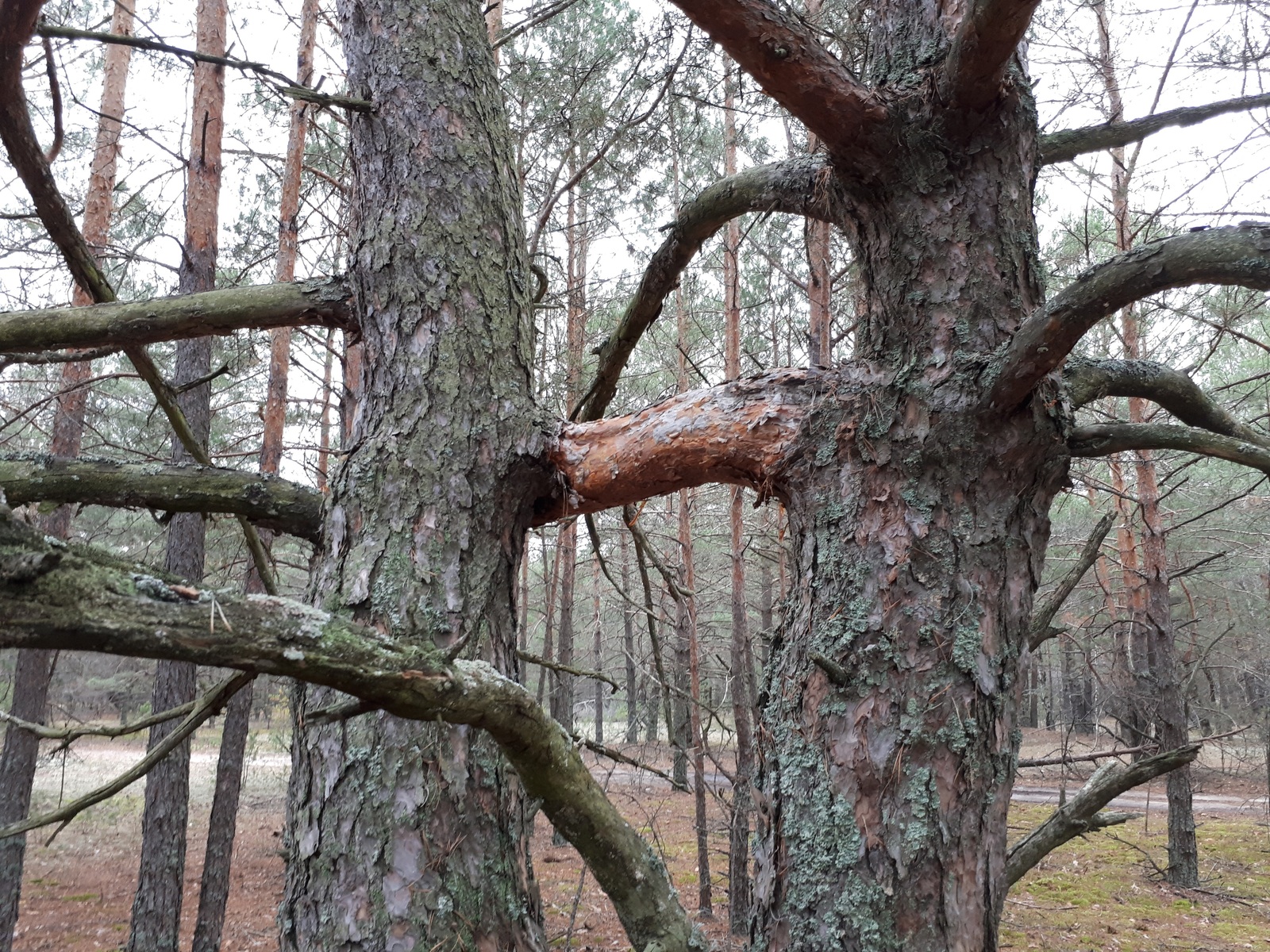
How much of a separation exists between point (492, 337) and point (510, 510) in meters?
0.48

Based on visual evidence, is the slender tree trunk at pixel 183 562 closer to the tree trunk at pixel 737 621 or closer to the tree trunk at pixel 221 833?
the tree trunk at pixel 221 833

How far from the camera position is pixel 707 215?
2416 millimetres

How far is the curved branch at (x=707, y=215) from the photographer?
2180mm

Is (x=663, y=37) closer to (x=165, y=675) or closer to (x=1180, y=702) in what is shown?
(x=165, y=675)

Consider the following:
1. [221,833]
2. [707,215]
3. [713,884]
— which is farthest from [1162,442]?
[713,884]

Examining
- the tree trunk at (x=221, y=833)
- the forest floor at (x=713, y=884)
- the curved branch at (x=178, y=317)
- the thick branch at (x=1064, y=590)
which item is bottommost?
the forest floor at (x=713, y=884)

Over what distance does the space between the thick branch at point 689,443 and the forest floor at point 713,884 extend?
269cm

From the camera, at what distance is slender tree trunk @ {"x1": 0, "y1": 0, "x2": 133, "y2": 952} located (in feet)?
22.7

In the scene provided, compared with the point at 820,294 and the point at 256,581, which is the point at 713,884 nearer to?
the point at 256,581

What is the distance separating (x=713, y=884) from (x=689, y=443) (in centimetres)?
958

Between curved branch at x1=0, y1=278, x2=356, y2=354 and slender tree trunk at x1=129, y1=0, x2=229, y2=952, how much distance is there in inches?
184

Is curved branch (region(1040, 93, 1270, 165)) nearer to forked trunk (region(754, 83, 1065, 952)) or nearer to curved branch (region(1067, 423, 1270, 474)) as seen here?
forked trunk (region(754, 83, 1065, 952))

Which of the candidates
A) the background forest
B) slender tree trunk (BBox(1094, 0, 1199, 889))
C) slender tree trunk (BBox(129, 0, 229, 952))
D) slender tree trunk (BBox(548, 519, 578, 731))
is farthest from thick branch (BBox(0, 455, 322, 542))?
slender tree trunk (BBox(548, 519, 578, 731))

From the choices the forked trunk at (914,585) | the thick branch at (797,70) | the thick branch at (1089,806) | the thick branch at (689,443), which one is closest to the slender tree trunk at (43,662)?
the thick branch at (689,443)
